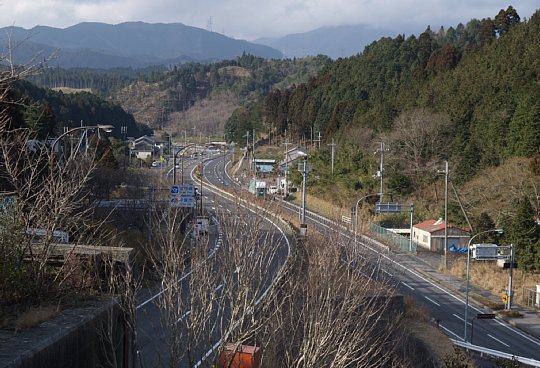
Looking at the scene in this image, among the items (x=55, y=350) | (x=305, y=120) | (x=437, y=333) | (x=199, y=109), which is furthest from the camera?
(x=199, y=109)

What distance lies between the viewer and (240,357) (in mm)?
6320

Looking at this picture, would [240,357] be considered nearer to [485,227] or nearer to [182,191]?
[182,191]

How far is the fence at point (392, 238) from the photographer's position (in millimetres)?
34312

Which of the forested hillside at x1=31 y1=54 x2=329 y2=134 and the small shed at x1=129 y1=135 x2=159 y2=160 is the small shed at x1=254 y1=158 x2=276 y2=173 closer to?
the small shed at x1=129 y1=135 x2=159 y2=160

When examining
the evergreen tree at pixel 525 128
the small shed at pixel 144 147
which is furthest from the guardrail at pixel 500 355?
the small shed at pixel 144 147

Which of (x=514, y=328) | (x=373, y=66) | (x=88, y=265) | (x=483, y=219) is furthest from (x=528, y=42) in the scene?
(x=88, y=265)

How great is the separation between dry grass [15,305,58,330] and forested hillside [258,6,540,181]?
110ft

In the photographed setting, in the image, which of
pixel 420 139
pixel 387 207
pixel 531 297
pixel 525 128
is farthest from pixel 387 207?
pixel 420 139

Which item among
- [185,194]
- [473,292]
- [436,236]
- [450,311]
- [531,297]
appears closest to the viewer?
[185,194]

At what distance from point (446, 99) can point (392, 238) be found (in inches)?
606

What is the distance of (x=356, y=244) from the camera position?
1264 cm

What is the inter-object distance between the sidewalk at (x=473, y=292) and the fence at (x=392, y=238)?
600 mm

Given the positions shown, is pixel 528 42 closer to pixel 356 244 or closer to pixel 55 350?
pixel 356 244

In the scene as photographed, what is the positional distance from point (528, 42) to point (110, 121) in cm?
4804
